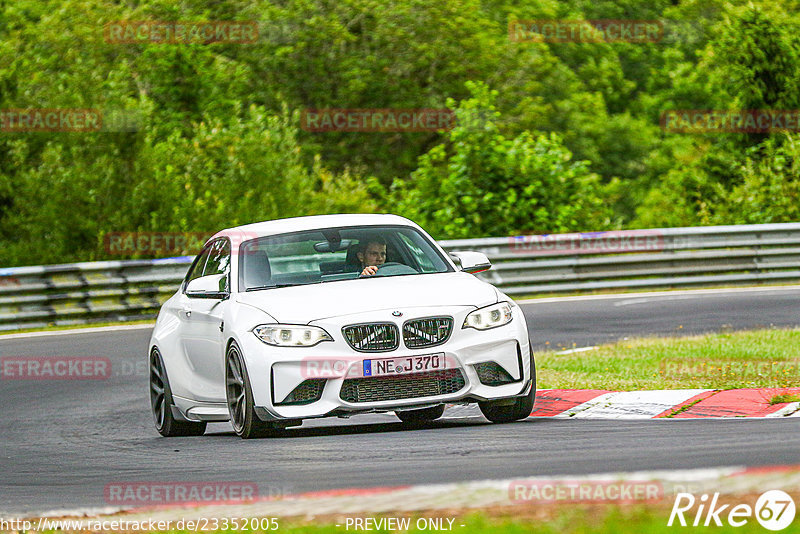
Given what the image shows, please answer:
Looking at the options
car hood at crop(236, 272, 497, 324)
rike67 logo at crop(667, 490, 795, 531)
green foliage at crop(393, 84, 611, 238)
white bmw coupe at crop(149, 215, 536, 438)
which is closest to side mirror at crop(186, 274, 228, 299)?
white bmw coupe at crop(149, 215, 536, 438)

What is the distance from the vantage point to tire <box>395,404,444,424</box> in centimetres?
1046

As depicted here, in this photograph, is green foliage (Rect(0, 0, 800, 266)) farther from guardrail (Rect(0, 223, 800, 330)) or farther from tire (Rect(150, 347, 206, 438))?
tire (Rect(150, 347, 206, 438))

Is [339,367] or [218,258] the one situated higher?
[218,258]

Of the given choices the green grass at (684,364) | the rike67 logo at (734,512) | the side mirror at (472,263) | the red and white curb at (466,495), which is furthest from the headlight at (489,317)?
the rike67 logo at (734,512)

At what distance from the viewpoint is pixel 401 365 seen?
888 centimetres

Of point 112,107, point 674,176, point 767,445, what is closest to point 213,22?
point 674,176

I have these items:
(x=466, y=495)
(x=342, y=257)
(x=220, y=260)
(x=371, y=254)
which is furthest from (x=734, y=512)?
(x=220, y=260)

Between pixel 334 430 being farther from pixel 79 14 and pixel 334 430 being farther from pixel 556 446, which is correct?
pixel 79 14

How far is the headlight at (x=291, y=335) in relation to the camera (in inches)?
350

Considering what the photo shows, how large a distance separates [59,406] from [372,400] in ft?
17.1

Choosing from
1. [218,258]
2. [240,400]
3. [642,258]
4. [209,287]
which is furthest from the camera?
[642,258]

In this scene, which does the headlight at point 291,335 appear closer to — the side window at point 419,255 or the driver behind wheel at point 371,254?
the driver behind wheel at point 371,254

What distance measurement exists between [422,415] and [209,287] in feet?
6.23

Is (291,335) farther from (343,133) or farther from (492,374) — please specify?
(343,133)
